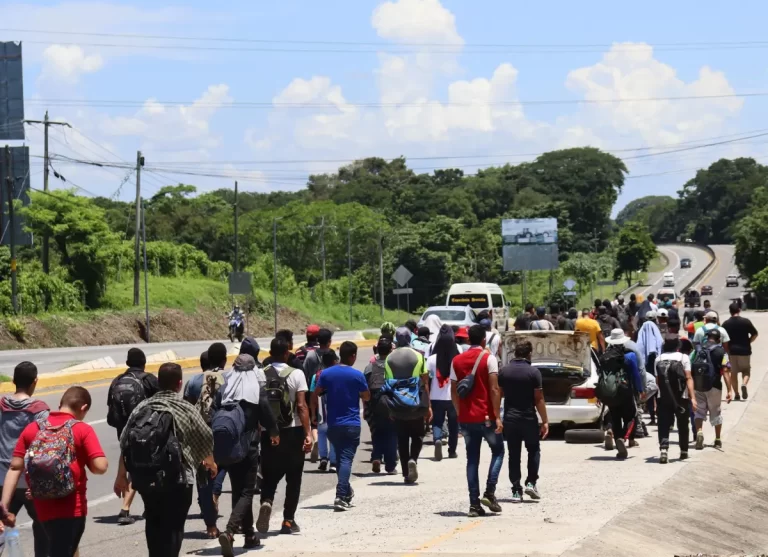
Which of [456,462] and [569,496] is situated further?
[456,462]

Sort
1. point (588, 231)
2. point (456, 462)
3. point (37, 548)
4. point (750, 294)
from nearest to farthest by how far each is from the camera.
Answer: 1. point (37, 548)
2. point (456, 462)
3. point (750, 294)
4. point (588, 231)

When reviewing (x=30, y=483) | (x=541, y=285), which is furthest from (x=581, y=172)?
(x=30, y=483)

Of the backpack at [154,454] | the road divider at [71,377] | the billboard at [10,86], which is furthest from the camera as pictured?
the billboard at [10,86]

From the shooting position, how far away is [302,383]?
10.2m

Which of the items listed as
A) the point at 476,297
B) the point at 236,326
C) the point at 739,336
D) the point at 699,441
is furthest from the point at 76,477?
the point at 236,326

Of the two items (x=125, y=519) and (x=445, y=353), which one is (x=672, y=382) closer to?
(x=445, y=353)

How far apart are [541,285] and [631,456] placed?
97310 mm

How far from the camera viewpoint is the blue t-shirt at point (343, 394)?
11.2 m

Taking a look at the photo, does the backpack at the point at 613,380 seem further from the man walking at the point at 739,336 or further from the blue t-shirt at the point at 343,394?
the man walking at the point at 739,336

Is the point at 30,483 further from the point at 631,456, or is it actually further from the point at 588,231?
the point at 588,231

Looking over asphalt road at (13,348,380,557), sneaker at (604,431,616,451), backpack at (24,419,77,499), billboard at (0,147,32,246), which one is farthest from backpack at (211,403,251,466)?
billboard at (0,147,32,246)

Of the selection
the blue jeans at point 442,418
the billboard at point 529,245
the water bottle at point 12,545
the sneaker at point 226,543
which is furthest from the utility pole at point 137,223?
the water bottle at point 12,545

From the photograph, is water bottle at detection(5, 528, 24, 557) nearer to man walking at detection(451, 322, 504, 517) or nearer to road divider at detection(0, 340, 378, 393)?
man walking at detection(451, 322, 504, 517)

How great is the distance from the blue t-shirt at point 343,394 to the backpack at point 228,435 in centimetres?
191
